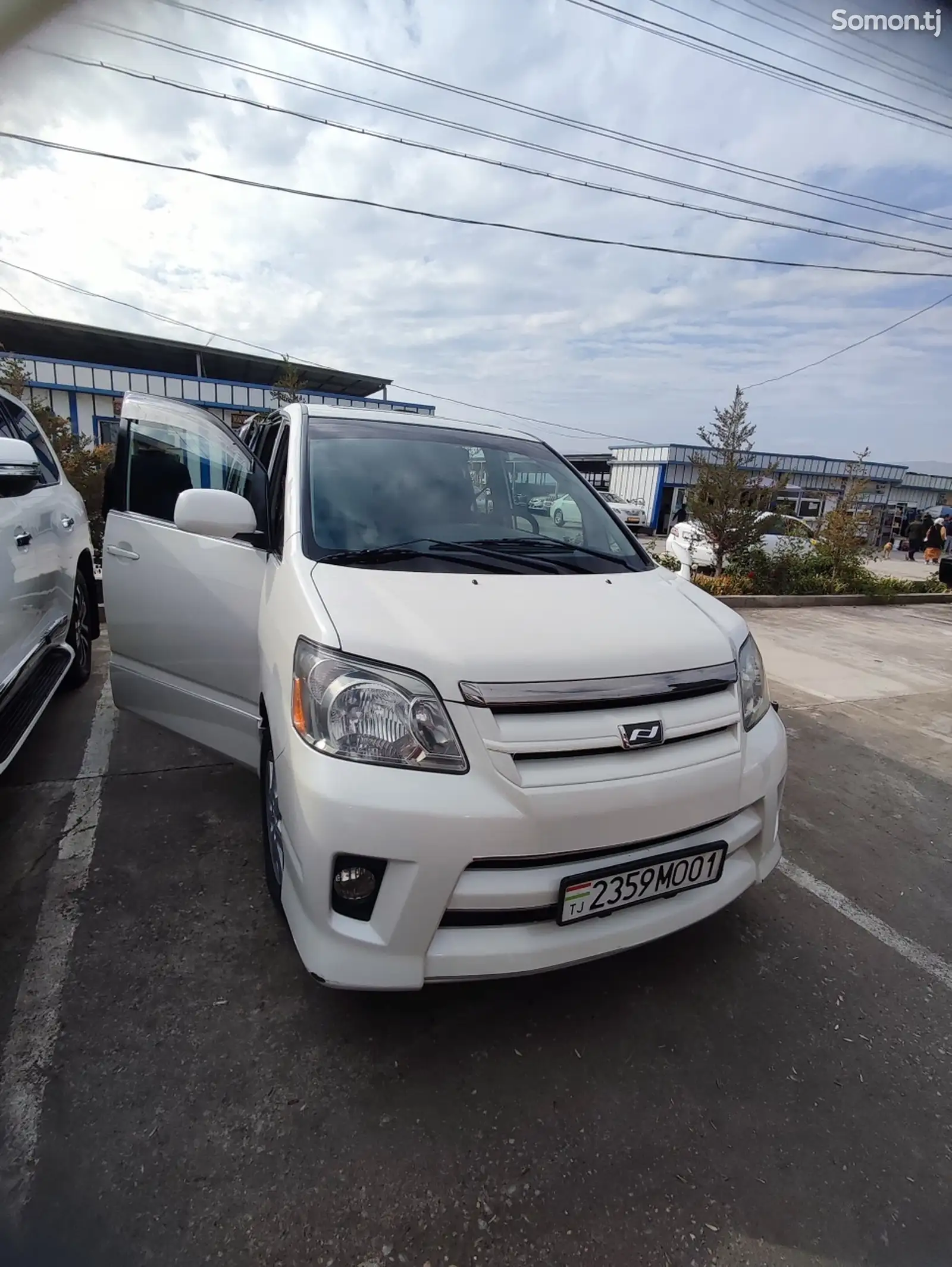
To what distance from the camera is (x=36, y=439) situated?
4145 millimetres

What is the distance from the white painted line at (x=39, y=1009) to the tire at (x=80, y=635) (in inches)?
57.9

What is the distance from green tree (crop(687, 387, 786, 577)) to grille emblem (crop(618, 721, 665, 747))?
893 centimetres

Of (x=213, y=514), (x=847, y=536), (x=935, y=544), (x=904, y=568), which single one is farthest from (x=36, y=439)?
(x=935, y=544)

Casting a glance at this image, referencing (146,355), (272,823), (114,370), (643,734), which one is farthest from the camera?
(146,355)

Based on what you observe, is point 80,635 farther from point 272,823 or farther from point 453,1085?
point 453,1085

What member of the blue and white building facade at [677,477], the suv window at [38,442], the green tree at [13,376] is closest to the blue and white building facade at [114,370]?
the blue and white building facade at [677,477]

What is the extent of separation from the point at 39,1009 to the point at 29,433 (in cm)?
356

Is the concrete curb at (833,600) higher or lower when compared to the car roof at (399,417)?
lower

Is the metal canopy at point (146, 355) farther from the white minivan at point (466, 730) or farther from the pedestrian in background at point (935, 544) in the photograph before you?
the white minivan at point (466, 730)

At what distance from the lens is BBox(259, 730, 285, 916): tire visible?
6.48 feet

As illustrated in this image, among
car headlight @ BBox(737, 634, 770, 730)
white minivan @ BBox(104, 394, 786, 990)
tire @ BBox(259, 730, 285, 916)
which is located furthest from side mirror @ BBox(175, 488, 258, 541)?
car headlight @ BBox(737, 634, 770, 730)

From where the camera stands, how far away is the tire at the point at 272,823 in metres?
1.98

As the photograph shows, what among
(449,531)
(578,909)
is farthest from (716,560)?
(578,909)

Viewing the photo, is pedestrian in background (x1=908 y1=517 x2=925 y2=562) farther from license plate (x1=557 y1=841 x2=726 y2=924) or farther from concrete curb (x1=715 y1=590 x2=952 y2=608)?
license plate (x1=557 y1=841 x2=726 y2=924)
